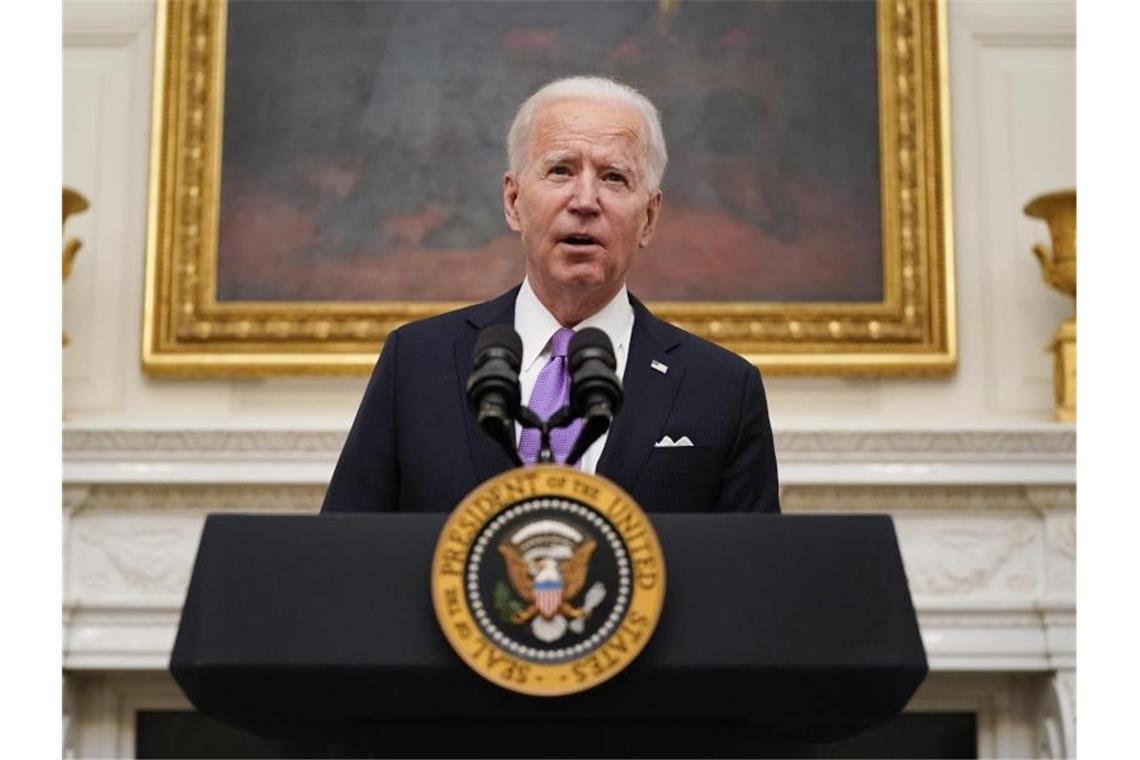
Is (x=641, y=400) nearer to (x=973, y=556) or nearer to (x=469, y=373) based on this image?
(x=469, y=373)

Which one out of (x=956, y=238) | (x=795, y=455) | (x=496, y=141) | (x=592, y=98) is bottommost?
(x=795, y=455)

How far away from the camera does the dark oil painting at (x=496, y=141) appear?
585 centimetres

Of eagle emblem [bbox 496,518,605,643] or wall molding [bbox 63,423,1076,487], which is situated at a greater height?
wall molding [bbox 63,423,1076,487]

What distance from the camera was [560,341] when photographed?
7.57 ft

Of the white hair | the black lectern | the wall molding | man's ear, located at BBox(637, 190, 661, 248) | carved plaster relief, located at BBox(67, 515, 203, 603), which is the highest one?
the white hair

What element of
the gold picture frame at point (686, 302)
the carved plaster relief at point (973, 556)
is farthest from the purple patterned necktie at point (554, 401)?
the gold picture frame at point (686, 302)

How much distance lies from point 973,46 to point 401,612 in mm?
4985

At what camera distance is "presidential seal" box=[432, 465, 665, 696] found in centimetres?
154

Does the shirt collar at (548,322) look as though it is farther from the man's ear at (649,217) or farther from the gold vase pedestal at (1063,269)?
the gold vase pedestal at (1063,269)

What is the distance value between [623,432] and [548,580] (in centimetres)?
62

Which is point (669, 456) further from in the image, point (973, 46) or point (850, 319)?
point (973, 46)

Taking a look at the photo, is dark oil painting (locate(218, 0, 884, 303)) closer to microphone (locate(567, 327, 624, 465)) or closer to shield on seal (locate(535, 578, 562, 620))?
microphone (locate(567, 327, 624, 465))

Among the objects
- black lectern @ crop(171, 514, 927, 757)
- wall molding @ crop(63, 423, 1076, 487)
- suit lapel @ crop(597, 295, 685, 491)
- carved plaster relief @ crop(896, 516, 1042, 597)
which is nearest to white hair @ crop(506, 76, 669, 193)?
suit lapel @ crop(597, 295, 685, 491)

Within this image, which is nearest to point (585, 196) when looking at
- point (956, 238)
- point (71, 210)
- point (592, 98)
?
point (592, 98)
